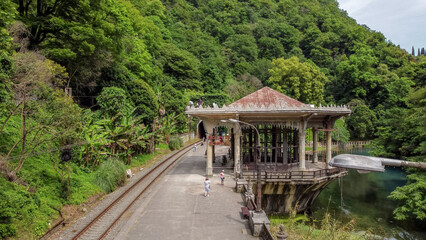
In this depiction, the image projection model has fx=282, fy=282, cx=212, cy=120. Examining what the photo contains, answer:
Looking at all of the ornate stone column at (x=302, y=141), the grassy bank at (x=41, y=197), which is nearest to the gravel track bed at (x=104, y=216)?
the grassy bank at (x=41, y=197)

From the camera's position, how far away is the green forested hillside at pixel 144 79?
14.1 meters

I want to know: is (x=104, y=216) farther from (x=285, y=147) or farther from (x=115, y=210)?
(x=285, y=147)

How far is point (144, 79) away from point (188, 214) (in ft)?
94.4

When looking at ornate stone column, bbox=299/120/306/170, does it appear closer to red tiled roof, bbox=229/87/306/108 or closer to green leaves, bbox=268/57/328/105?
red tiled roof, bbox=229/87/306/108

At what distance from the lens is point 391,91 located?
6047 centimetres

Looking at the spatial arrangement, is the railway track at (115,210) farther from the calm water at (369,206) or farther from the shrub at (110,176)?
the calm water at (369,206)

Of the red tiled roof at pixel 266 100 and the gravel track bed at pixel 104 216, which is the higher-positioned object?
the red tiled roof at pixel 266 100

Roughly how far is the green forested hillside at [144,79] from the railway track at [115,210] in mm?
1855

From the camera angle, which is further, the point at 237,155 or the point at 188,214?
the point at 237,155

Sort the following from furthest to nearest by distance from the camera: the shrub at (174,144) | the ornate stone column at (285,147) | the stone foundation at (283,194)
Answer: the shrub at (174,144) → the ornate stone column at (285,147) → the stone foundation at (283,194)

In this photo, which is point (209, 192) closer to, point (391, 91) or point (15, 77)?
point (15, 77)

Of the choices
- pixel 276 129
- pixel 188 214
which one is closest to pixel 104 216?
pixel 188 214

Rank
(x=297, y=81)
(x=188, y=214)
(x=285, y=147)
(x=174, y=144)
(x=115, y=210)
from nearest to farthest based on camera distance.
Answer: (x=188, y=214) → (x=115, y=210) → (x=285, y=147) → (x=174, y=144) → (x=297, y=81)

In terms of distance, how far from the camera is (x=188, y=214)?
1408 cm
